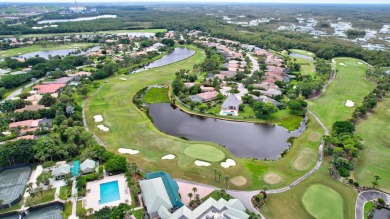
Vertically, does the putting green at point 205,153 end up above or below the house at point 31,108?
below

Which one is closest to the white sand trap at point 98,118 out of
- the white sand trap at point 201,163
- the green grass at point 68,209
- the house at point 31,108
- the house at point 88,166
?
the house at point 31,108

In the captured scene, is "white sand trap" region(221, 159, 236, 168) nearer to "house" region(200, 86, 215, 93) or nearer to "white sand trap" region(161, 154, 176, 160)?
"white sand trap" region(161, 154, 176, 160)

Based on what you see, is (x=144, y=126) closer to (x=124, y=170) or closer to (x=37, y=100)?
(x=124, y=170)

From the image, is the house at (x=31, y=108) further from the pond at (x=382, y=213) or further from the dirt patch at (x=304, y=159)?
the pond at (x=382, y=213)

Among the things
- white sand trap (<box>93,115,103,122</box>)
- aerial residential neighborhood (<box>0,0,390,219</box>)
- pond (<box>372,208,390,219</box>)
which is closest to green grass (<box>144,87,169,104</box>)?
aerial residential neighborhood (<box>0,0,390,219</box>)

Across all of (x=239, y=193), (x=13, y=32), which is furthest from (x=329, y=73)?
(x=13, y=32)

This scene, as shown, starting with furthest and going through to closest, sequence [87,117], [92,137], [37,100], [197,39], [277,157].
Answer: [197,39] → [37,100] → [87,117] → [92,137] → [277,157]

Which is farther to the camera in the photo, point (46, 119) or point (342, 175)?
point (46, 119)
